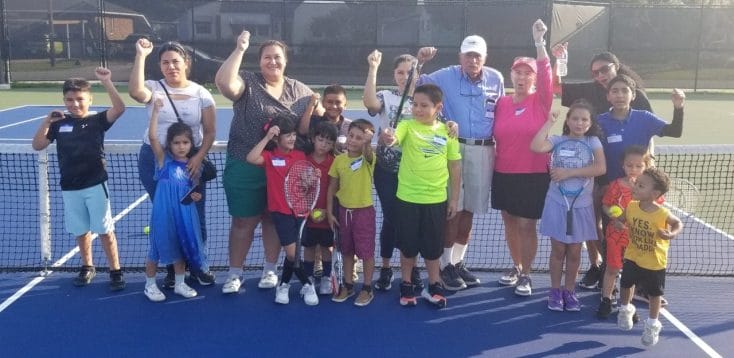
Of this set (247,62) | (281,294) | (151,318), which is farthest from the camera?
(247,62)

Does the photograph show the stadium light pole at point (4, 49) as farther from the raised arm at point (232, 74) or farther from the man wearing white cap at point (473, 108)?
the man wearing white cap at point (473, 108)

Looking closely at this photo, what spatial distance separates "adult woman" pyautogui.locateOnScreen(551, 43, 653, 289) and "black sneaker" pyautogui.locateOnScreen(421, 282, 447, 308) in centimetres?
118

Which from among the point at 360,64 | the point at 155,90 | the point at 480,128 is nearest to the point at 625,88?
the point at 480,128

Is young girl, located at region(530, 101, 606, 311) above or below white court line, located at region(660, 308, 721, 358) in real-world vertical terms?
above

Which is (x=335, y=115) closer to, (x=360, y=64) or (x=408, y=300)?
(x=408, y=300)

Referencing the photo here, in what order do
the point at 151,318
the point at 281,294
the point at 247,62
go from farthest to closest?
1. the point at 247,62
2. the point at 281,294
3. the point at 151,318

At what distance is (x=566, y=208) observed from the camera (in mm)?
4426

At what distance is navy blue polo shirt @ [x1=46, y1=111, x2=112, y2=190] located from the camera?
15.3 feet

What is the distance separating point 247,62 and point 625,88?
1769 cm

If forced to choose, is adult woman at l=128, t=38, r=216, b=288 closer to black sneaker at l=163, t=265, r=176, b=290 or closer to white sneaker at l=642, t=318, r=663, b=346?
black sneaker at l=163, t=265, r=176, b=290

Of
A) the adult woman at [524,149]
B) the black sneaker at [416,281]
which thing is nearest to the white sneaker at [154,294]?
the black sneaker at [416,281]

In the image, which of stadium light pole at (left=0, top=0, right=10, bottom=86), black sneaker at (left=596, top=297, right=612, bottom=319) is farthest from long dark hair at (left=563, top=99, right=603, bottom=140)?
stadium light pole at (left=0, top=0, right=10, bottom=86)

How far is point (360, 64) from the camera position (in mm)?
21688

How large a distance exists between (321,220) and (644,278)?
2114 millimetres
